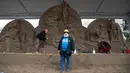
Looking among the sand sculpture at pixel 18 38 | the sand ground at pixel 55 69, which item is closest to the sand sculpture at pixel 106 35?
the sand sculpture at pixel 18 38

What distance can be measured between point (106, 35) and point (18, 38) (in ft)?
23.5

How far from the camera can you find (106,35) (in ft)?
48.6

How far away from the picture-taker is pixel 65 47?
7488mm

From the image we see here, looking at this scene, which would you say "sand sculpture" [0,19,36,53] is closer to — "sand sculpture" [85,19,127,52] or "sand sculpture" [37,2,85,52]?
"sand sculpture" [37,2,85,52]

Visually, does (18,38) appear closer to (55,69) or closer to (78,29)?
(78,29)

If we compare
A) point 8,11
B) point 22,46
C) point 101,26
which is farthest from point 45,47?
point 8,11

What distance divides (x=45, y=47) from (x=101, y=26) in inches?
196

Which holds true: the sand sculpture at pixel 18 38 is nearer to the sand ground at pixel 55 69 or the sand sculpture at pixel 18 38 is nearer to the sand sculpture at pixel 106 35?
the sand sculpture at pixel 106 35

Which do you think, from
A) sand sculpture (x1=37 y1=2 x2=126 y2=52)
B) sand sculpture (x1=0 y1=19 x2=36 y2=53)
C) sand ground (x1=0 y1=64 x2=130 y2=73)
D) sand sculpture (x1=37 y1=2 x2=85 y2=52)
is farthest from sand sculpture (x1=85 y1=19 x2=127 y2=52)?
sand ground (x1=0 y1=64 x2=130 y2=73)

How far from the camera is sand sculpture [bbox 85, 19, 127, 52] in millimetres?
14586

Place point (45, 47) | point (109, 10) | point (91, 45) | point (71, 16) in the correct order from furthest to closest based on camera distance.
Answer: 1. point (109, 10)
2. point (71, 16)
3. point (91, 45)
4. point (45, 47)

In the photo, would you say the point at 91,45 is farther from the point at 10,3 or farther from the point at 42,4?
the point at 10,3

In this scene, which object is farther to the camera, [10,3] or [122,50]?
[10,3]

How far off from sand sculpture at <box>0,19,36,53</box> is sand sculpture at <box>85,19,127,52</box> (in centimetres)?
462
